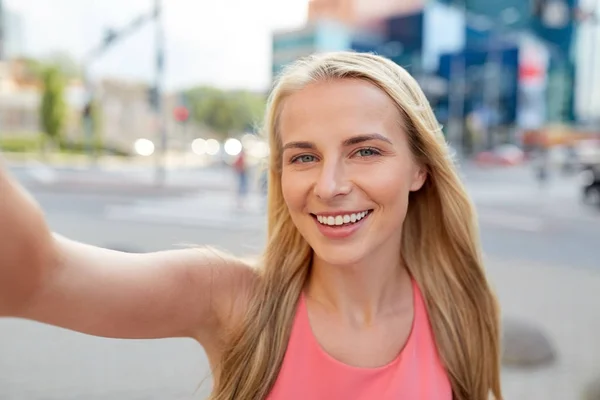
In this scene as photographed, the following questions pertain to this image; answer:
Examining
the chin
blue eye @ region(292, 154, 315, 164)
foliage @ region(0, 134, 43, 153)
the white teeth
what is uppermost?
foliage @ region(0, 134, 43, 153)

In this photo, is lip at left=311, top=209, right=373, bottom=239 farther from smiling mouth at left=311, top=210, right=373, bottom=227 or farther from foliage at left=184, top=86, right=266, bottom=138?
foliage at left=184, top=86, right=266, bottom=138

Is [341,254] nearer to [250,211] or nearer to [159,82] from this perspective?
[250,211]

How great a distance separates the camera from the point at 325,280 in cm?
91

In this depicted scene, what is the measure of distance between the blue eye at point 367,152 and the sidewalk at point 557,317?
2.15 metres

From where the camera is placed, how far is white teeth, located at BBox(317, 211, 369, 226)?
813mm

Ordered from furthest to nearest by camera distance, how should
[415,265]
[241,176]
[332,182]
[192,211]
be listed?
1. [241,176]
2. [192,211]
3. [415,265]
4. [332,182]

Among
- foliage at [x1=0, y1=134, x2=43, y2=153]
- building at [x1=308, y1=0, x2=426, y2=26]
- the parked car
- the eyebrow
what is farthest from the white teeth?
foliage at [x1=0, y1=134, x2=43, y2=153]

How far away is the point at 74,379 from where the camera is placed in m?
2.65

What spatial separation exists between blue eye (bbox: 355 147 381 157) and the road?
35 centimetres

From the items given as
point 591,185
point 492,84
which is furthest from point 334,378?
point 492,84

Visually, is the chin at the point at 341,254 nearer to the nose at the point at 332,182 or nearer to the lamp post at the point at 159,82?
the nose at the point at 332,182

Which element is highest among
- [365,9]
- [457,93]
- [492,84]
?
[492,84]

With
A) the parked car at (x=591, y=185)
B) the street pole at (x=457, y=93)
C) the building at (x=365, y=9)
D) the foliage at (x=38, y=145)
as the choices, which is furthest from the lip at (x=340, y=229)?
the street pole at (x=457, y=93)

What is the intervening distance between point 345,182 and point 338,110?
0.35 ft
